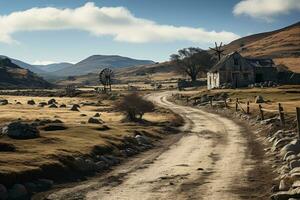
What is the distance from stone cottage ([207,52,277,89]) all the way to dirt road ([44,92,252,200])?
2967 inches

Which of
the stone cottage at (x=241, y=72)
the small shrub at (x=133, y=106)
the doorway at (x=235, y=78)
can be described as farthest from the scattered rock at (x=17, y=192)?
the doorway at (x=235, y=78)

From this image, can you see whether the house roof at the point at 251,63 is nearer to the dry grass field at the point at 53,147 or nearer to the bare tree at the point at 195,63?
the bare tree at the point at 195,63

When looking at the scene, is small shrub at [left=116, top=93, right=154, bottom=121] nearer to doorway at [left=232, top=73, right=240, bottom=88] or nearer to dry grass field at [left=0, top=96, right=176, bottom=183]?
dry grass field at [left=0, top=96, right=176, bottom=183]

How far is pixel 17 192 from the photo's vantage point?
66.3ft

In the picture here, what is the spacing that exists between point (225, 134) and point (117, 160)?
1667 cm

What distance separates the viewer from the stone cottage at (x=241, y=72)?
112688 mm

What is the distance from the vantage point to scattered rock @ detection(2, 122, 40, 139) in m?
32.9

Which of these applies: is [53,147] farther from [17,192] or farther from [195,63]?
[195,63]

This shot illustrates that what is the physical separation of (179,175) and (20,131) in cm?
1396

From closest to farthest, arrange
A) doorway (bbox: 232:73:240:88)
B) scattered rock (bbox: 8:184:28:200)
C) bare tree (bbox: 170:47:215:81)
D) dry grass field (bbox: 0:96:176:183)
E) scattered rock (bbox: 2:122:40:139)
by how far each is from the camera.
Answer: scattered rock (bbox: 8:184:28:200), dry grass field (bbox: 0:96:176:183), scattered rock (bbox: 2:122:40:139), doorway (bbox: 232:73:240:88), bare tree (bbox: 170:47:215:81)

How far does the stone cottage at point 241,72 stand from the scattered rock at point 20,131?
82.1 meters

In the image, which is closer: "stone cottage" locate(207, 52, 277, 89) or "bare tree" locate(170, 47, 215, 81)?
"stone cottage" locate(207, 52, 277, 89)

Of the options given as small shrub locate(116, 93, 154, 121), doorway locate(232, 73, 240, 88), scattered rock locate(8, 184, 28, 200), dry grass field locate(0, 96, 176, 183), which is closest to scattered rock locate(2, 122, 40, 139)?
dry grass field locate(0, 96, 176, 183)

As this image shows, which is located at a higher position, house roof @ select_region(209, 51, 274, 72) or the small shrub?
house roof @ select_region(209, 51, 274, 72)
